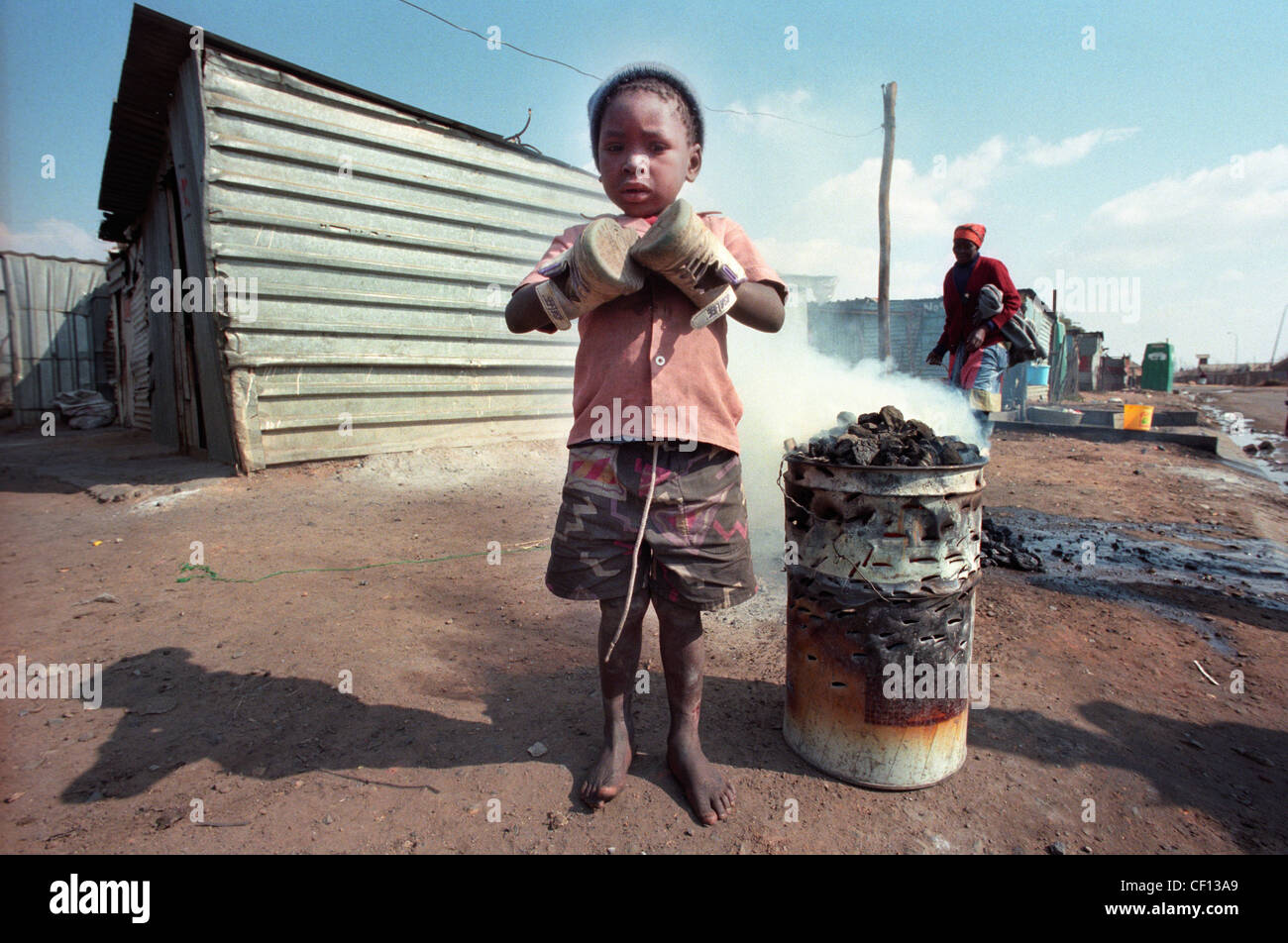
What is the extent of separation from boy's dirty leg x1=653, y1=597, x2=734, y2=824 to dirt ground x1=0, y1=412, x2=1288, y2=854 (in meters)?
0.07

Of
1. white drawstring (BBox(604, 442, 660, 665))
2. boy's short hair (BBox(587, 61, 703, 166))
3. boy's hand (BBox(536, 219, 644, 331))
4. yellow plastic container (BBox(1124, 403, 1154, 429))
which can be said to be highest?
boy's short hair (BBox(587, 61, 703, 166))

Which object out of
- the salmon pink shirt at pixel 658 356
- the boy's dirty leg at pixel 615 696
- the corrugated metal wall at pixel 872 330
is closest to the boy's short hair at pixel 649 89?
the salmon pink shirt at pixel 658 356

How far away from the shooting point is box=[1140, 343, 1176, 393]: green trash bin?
2611 cm

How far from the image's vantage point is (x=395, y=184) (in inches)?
267

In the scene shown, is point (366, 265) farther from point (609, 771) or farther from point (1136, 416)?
point (1136, 416)

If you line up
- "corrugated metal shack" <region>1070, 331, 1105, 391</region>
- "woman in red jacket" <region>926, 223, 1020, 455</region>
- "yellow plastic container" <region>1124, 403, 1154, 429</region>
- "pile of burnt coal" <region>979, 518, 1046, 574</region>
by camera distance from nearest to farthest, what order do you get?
"pile of burnt coal" <region>979, 518, 1046, 574</region> → "woman in red jacket" <region>926, 223, 1020, 455</region> → "yellow plastic container" <region>1124, 403, 1154, 429</region> → "corrugated metal shack" <region>1070, 331, 1105, 391</region>

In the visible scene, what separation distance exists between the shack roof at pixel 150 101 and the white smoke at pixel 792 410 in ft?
14.6

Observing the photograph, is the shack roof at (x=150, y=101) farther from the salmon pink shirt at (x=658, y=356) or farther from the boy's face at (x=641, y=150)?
the salmon pink shirt at (x=658, y=356)

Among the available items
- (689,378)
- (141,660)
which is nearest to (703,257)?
(689,378)

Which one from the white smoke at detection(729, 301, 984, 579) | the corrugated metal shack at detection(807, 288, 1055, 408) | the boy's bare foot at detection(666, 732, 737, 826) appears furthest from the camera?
the corrugated metal shack at detection(807, 288, 1055, 408)

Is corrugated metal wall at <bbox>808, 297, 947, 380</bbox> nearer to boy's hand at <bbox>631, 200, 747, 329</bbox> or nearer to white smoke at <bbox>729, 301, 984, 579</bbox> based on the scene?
white smoke at <bbox>729, 301, 984, 579</bbox>

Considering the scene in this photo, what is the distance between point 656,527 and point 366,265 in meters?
6.11

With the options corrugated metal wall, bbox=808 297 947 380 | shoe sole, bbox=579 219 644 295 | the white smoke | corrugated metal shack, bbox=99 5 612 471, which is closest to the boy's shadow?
shoe sole, bbox=579 219 644 295

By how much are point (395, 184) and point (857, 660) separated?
23.2 ft
